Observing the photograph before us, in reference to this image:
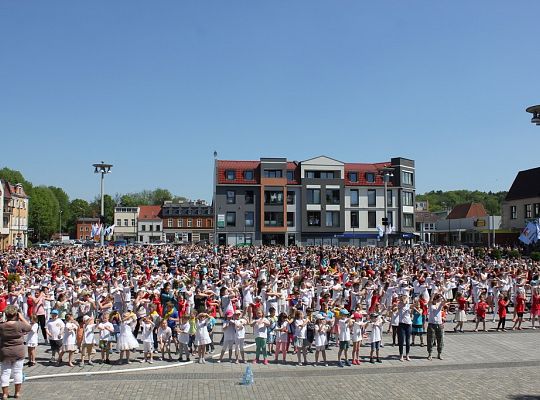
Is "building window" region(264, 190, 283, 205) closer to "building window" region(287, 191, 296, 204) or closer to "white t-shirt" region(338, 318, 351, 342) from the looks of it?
"building window" region(287, 191, 296, 204)

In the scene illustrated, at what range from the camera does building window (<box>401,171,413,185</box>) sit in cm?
6644

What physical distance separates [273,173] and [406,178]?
1727 cm

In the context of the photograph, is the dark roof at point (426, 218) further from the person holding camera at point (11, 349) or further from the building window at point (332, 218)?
the person holding camera at point (11, 349)

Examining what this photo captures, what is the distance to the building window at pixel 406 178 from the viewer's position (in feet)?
218

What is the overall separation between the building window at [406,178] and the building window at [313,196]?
35.6 feet

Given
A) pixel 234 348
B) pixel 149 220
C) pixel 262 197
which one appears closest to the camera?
pixel 234 348

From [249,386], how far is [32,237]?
10619 cm

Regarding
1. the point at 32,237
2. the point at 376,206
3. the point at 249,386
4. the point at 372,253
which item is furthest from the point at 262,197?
the point at 32,237

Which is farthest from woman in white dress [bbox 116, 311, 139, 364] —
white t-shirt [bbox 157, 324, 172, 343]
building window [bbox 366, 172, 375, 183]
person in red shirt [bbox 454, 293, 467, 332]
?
building window [bbox 366, 172, 375, 183]

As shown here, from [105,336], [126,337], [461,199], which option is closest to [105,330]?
[105,336]

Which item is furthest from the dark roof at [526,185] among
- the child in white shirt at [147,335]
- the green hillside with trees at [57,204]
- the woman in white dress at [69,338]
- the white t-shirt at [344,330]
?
the green hillside with trees at [57,204]

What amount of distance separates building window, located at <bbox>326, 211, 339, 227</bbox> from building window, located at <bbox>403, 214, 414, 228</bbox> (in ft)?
28.7

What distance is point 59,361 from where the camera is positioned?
1317cm

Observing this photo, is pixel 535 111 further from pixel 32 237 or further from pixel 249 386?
pixel 32 237
